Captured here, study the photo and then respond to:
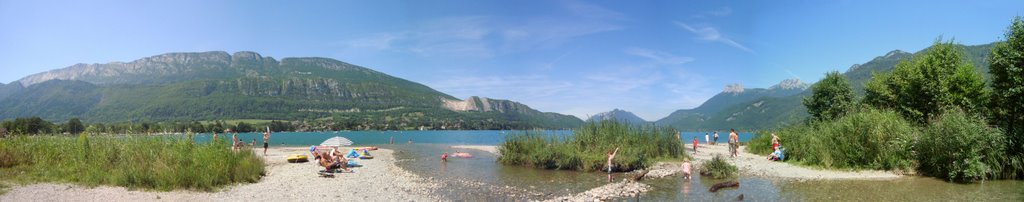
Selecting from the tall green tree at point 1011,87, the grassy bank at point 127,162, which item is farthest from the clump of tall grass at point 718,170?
the grassy bank at point 127,162

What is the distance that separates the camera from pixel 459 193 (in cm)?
1873

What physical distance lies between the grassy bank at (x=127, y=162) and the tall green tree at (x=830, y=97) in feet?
145

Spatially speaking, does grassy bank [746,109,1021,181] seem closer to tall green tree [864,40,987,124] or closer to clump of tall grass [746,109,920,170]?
clump of tall grass [746,109,920,170]

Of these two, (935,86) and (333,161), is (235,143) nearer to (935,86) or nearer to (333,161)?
(333,161)

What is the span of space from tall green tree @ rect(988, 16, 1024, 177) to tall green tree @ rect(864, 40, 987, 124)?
2.65 meters

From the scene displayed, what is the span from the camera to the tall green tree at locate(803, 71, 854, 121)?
43.3m

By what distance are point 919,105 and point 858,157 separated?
9.10m

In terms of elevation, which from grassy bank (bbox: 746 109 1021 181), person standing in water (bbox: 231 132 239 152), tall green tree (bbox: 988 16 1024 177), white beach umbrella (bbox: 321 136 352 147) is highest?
tall green tree (bbox: 988 16 1024 177)

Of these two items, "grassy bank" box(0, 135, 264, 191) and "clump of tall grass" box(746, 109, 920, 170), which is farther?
"clump of tall grass" box(746, 109, 920, 170)

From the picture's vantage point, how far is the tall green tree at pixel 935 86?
27.0 m

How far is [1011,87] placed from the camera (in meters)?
21.1

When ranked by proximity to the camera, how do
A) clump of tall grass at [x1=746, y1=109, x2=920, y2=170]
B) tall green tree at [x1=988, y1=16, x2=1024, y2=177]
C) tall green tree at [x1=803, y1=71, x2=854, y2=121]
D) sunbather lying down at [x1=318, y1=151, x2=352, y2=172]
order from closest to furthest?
tall green tree at [x1=988, y1=16, x2=1024, y2=177] < clump of tall grass at [x1=746, y1=109, x2=920, y2=170] < sunbather lying down at [x1=318, y1=151, x2=352, y2=172] < tall green tree at [x1=803, y1=71, x2=854, y2=121]

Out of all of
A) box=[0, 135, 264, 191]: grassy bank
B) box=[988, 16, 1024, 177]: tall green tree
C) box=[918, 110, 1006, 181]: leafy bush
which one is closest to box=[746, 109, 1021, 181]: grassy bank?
box=[918, 110, 1006, 181]: leafy bush

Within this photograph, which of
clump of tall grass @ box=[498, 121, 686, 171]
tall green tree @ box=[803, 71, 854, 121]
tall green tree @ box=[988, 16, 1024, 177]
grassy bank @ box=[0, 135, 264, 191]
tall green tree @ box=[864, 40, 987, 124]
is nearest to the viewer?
A: grassy bank @ box=[0, 135, 264, 191]
